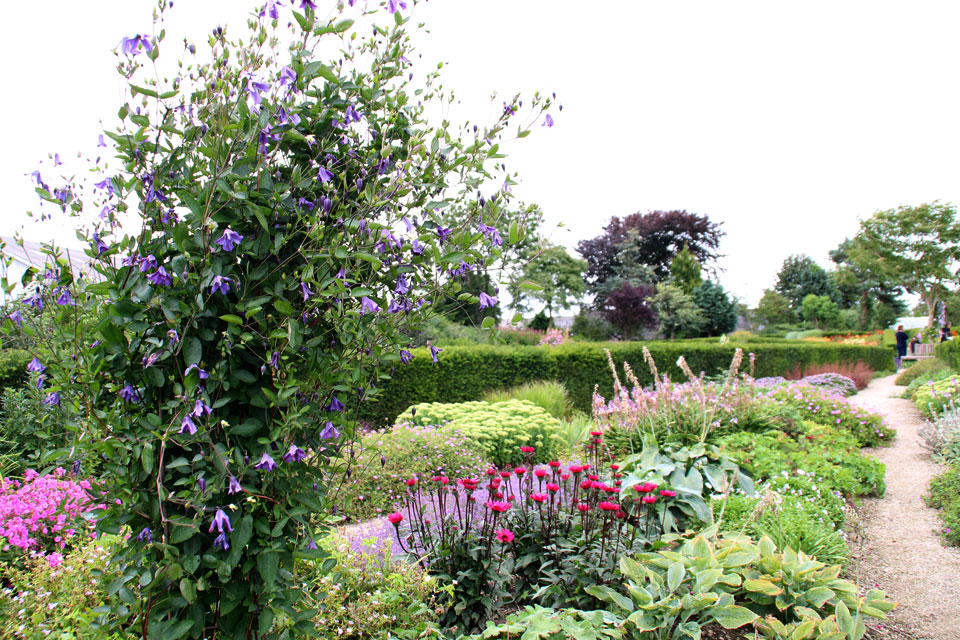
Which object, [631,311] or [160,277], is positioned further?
[631,311]

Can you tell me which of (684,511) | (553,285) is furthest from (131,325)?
(553,285)

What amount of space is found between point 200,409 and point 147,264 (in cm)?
43

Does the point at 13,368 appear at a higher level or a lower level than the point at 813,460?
higher

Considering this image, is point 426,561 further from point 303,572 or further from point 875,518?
point 875,518

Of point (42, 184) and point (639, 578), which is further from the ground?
point (42, 184)

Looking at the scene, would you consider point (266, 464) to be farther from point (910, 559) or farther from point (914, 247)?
point (914, 247)

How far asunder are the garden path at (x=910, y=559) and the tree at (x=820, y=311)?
4004 centimetres

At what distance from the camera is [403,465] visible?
479 cm

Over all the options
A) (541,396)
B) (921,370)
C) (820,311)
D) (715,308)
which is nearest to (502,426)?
(541,396)

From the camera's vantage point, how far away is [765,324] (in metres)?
43.1

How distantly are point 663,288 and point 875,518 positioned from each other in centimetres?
2791

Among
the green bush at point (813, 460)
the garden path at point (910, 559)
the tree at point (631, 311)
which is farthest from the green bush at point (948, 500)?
the tree at point (631, 311)

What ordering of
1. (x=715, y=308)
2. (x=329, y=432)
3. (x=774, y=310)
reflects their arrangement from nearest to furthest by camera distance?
1. (x=329, y=432)
2. (x=715, y=308)
3. (x=774, y=310)

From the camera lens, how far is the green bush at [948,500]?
4.25 meters
